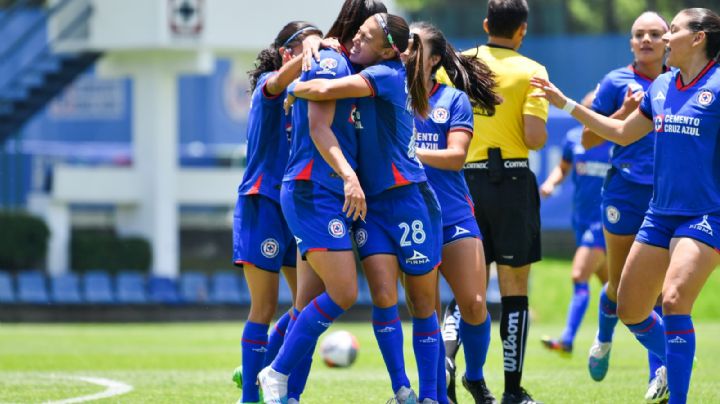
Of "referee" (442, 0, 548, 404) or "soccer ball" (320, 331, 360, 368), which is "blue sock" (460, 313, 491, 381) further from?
"soccer ball" (320, 331, 360, 368)

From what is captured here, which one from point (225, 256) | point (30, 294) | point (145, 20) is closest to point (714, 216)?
point (30, 294)

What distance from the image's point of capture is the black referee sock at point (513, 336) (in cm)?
834

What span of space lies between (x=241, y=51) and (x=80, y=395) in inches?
787

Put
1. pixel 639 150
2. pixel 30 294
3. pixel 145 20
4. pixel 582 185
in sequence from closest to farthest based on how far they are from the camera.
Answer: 1. pixel 639 150
2. pixel 582 185
3. pixel 30 294
4. pixel 145 20

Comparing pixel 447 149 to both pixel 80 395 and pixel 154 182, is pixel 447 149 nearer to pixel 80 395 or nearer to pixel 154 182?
pixel 80 395

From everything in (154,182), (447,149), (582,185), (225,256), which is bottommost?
(225,256)

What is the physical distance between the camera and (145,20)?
89.3ft

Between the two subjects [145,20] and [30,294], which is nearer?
[30,294]

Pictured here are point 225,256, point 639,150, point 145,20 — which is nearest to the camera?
point 639,150

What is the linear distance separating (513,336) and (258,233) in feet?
5.81

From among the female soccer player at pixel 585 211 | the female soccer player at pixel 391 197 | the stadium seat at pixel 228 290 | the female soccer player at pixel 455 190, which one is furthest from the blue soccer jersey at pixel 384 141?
the stadium seat at pixel 228 290

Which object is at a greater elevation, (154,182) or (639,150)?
(639,150)

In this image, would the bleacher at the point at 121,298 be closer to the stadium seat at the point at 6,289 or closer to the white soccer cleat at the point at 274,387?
the stadium seat at the point at 6,289

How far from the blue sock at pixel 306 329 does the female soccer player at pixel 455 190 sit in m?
0.99
